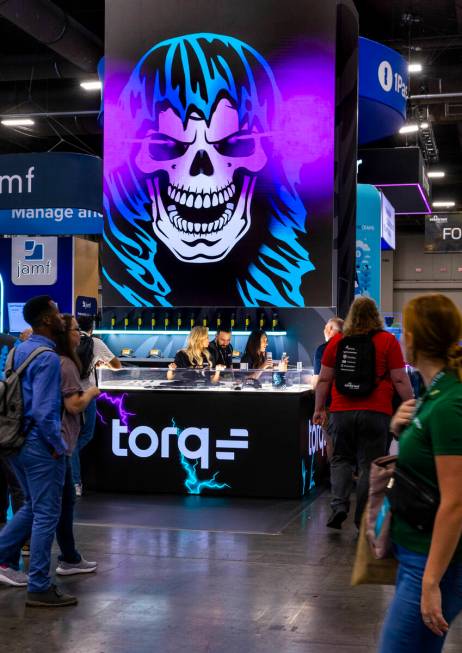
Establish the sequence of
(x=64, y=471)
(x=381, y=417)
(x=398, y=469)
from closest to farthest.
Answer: (x=398, y=469), (x=64, y=471), (x=381, y=417)

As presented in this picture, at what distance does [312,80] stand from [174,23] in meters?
1.54

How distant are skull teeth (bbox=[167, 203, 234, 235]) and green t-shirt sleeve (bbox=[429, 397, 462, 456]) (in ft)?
22.1

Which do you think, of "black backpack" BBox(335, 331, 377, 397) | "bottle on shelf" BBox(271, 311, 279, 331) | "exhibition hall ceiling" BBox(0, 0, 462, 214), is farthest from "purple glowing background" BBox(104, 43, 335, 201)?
"exhibition hall ceiling" BBox(0, 0, 462, 214)

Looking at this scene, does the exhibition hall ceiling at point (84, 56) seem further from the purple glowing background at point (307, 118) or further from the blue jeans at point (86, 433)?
the blue jeans at point (86, 433)

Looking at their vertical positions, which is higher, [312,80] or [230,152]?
[312,80]

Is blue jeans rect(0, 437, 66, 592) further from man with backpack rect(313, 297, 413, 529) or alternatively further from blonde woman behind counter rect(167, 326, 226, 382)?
blonde woman behind counter rect(167, 326, 226, 382)

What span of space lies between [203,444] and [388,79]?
5007mm

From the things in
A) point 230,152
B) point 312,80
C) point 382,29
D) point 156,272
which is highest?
point 382,29

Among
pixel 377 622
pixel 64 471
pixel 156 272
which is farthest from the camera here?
pixel 156 272

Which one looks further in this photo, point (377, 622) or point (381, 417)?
point (381, 417)

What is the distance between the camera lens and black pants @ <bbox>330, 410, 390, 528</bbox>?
5.81 m

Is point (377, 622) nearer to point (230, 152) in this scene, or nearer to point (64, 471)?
point (64, 471)

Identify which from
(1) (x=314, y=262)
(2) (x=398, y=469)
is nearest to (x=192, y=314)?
(1) (x=314, y=262)

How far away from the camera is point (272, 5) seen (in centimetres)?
839
